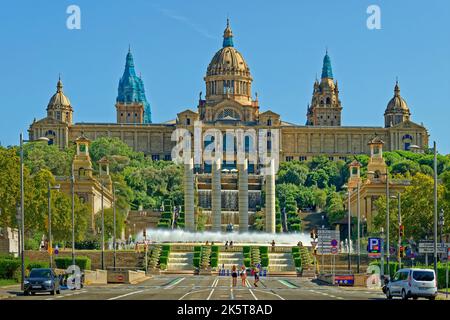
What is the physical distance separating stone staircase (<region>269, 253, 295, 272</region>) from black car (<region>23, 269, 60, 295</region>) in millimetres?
55286

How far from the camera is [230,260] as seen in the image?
396 feet

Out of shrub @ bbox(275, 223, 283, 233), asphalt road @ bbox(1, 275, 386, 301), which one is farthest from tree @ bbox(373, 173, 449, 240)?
shrub @ bbox(275, 223, 283, 233)

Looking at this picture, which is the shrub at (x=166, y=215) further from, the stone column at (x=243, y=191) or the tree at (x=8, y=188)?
the tree at (x=8, y=188)

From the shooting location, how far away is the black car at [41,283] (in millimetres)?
59969

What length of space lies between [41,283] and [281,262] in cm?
6114

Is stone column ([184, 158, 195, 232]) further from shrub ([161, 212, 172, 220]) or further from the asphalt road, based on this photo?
the asphalt road

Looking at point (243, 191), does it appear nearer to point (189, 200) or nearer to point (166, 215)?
point (189, 200)

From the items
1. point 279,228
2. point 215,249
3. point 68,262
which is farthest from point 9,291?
point 279,228

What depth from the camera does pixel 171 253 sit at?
12262 cm

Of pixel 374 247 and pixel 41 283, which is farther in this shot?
pixel 374 247

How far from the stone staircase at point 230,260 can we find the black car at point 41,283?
54893 millimetres

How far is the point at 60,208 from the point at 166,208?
72295 millimetres
